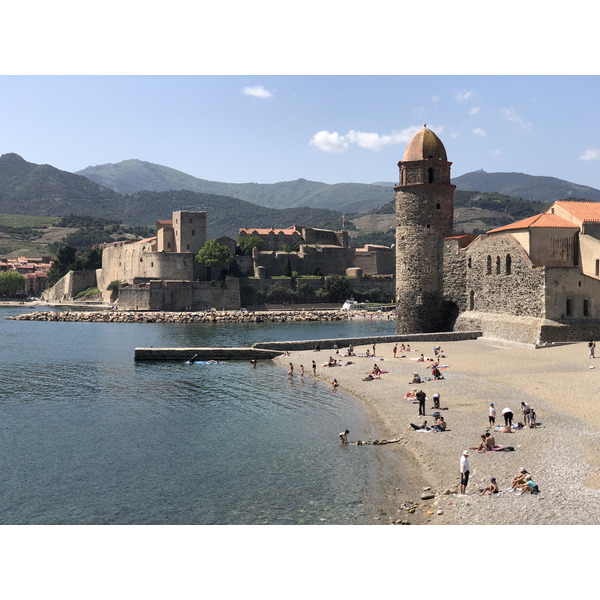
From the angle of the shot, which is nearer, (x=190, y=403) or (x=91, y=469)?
(x=91, y=469)

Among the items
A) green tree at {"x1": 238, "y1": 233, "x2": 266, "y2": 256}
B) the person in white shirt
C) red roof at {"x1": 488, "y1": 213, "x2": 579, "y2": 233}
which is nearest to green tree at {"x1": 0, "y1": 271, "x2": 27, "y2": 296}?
green tree at {"x1": 238, "y1": 233, "x2": 266, "y2": 256}

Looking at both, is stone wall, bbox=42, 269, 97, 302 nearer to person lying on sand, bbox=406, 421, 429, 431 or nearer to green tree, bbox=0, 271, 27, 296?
green tree, bbox=0, 271, 27, 296

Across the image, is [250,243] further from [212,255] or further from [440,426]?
[440,426]

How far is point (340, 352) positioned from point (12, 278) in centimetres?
7635

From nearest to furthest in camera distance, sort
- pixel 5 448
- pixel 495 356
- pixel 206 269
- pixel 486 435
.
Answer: pixel 486 435 → pixel 5 448 → pixel 495 356 → pixel 206 269

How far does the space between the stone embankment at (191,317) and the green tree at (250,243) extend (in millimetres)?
15869

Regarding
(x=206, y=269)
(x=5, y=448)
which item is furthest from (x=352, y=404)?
(x=206, y=269)

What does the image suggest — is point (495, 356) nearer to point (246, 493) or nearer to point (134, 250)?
point (246, 493)

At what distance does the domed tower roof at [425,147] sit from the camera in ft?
112

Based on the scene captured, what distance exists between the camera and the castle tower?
3419 cm

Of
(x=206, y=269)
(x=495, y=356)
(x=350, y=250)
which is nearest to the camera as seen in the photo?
(x=495, y=356)

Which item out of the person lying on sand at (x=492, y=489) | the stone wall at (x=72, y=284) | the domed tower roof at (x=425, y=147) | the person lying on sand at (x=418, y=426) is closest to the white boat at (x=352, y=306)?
the stone wall at (x=72, y=284)

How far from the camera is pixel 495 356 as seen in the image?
1059 inches

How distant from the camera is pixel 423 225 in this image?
34.4 metres
